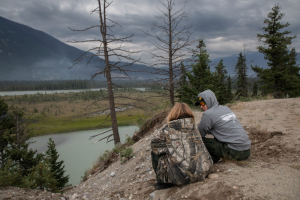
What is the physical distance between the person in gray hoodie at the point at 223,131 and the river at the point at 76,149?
14613 millimetres

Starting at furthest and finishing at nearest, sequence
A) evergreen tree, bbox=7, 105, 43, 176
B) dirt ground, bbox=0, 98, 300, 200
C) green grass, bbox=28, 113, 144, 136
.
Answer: green grass, bbox=28, 113, 144, 136, evergreen tree, bbox=7, 105, 43, 176, dirt ground, bbox=0, 98, 300, 200

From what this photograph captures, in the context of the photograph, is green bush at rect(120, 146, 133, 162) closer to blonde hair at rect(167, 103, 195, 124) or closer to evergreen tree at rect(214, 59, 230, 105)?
blonde hair at rect(167, 103, 195, 124)

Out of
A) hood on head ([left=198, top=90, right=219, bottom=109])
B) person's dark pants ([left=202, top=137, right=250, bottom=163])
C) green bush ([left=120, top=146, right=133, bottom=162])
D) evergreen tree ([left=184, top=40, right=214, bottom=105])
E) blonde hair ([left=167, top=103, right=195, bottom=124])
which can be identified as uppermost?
evergreen tree ([left=184, top=40, right=214, bottom=105])

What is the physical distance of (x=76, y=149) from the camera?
30.3m

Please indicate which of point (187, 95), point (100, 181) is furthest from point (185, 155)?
point (187, 95)

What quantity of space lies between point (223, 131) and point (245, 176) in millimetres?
864

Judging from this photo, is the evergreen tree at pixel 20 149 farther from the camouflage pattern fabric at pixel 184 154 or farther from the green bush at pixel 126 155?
the camouflage pattern fabric at pixel 184 154

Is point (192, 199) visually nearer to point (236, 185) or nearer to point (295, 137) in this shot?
point (236, 185)

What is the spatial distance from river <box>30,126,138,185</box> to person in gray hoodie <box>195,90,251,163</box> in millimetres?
14613

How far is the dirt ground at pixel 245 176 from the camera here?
2854 mm

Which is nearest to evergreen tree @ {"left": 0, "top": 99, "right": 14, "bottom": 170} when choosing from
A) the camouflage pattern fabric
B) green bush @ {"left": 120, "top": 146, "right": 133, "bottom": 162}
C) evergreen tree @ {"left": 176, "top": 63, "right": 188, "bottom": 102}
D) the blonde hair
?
green bush @ {"left": 120, "top": 146, "right": 133, "bottom": 162}

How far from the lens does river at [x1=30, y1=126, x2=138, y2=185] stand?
2209 centimetres

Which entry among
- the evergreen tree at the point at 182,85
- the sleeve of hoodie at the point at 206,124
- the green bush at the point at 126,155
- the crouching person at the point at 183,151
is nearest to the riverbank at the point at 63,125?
the evergreen tree at the point at 182,85

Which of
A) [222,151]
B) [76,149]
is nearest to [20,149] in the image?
[76,149]
